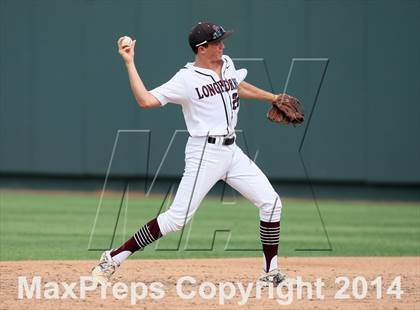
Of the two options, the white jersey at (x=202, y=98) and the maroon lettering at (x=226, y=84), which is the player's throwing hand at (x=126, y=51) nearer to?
the white jersey at (x=202, y=98)

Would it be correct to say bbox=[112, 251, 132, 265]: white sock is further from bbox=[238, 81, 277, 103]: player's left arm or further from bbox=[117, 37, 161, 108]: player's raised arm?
bbox=[238, 81, 277, 103]: player's left arm

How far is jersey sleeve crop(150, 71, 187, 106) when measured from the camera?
664cm

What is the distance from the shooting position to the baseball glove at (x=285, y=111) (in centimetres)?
736

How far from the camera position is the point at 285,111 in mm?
7359

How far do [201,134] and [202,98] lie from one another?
26 cm

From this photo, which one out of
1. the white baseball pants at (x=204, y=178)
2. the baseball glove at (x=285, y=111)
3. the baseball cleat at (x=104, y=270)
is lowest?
the baseball cleat at (x=104, y=270)

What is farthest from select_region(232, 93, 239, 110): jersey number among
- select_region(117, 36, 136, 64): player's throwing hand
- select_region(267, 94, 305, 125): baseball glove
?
select_region(117, 36, 136, 64): player's throwing hand

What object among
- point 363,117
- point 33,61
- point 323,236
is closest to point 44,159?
point 33,61

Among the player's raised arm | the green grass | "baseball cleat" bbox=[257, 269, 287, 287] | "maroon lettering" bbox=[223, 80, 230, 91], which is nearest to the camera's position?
the player's raised arm

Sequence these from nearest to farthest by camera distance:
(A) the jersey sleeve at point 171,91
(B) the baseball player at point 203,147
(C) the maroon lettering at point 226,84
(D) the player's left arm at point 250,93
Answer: (A) the jersey sleeve at point 171,91
(B) the baseball player at point 203,147
(C) the maroon lettering at point 226,84
(D) the player's left arm at point 250,93

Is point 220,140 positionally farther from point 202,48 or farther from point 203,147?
point 202,48

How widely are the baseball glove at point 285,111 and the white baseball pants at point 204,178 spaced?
62 cm

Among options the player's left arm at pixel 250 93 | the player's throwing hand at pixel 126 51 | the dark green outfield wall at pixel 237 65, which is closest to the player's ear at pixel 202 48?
the player's left arm at pixel 250 93

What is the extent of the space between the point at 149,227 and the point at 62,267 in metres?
1.56
